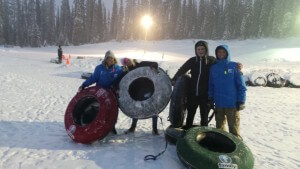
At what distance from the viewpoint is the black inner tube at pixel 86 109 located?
6.69m

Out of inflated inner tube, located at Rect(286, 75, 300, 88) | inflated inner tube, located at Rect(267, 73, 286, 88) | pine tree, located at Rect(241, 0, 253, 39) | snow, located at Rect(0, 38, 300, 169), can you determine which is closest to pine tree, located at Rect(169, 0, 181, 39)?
pine tree, located at Rect(241, 0, 253, 39)

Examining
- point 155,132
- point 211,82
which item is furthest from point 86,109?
point 211,82

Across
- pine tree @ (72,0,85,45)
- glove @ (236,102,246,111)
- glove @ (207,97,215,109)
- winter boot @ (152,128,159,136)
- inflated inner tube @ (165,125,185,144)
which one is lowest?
winter boot @ (152,128,159,136)

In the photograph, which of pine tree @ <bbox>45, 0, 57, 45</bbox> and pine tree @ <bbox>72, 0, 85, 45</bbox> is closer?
pine tree @ <bbox>72, 0, 85, 45</bbox>

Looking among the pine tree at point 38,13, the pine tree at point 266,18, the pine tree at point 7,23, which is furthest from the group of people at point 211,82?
the pine tree at point 38,13

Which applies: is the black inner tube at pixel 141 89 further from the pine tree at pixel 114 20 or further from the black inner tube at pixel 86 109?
the pine tree at pixel 114 20

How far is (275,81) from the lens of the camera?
18.5 m

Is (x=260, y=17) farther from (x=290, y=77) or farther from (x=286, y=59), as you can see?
(x=290, y=77)

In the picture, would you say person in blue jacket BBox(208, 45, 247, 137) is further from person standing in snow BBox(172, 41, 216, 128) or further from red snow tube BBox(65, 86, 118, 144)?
red snow tube BBox(65, 86, 118, 144)

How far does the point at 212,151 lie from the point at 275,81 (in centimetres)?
1475

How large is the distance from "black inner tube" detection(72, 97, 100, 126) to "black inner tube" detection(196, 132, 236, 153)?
91.0 inches

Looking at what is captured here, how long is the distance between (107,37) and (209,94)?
3184 inches

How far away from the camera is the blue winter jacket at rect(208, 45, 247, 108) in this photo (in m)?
5.91

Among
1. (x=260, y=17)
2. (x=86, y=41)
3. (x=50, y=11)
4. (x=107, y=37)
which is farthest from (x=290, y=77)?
(x=50, y=11)
